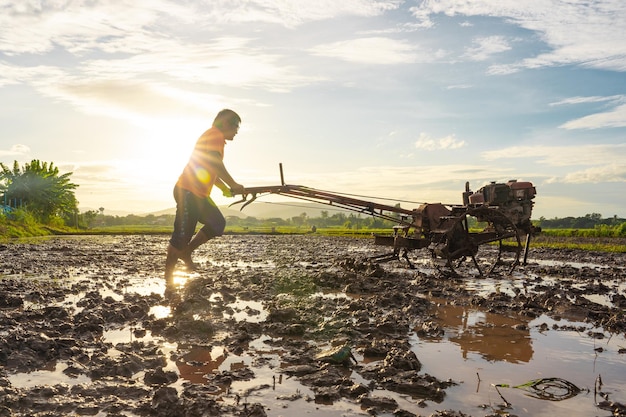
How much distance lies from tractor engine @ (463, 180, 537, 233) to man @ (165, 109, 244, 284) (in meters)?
5.46

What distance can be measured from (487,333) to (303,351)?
2510 millimetres

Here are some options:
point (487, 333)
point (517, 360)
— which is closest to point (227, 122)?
point (487, 333)

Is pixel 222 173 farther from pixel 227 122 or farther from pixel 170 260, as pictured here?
pixel 170 260

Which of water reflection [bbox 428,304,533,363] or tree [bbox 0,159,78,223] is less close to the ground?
tree [bbox 0,159,78,223]

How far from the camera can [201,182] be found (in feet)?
27.2

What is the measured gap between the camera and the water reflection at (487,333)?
523 cm

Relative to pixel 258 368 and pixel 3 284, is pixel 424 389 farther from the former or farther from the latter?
pixel 3 284

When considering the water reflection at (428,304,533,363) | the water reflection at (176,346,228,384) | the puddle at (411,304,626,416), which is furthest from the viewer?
the water reflection at (428,304,533,363)

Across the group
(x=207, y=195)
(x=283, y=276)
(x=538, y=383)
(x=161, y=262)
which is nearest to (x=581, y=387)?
(x=538, y=383)

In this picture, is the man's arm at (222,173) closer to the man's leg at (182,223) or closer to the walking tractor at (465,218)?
the man's leg at (182,223)

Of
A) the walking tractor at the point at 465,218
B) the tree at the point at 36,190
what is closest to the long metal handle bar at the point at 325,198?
the walking tractor at the point at 465,218

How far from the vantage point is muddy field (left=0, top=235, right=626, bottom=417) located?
144 inches

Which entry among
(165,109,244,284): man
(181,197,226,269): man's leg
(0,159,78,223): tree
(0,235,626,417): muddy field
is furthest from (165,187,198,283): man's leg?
(0,159,78,223): tree

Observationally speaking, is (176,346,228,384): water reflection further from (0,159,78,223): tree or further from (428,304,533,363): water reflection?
(0,159,78,223): tree
